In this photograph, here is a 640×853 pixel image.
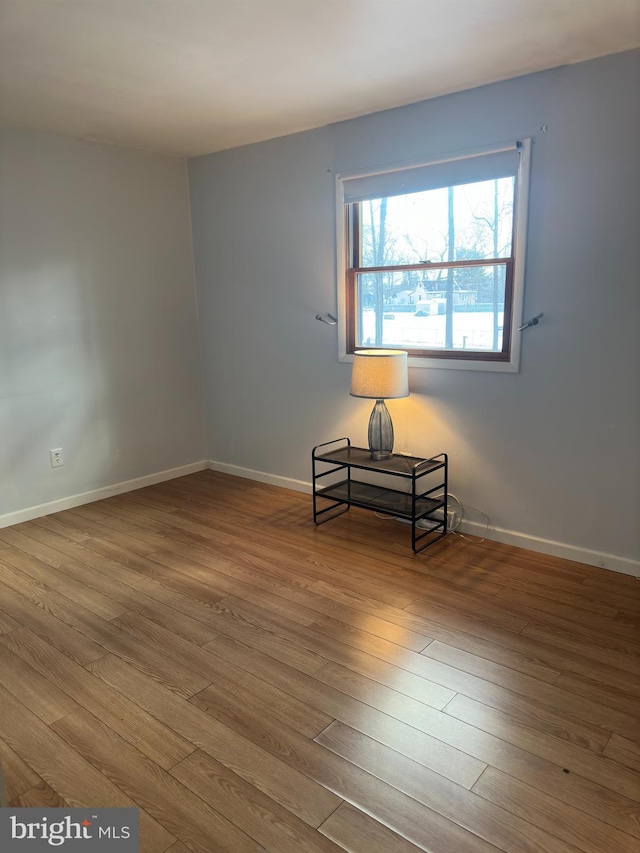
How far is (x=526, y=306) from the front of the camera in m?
2.91

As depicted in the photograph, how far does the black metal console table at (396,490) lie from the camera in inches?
123

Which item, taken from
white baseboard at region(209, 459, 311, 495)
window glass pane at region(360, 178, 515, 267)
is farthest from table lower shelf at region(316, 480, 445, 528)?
window glass pane at region(360, 178, 515, 267)

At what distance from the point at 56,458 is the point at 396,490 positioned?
2.29 meters

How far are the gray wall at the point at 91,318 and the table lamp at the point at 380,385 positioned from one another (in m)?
1.82

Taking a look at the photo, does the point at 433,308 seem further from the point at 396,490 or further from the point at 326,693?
the point at 326,693

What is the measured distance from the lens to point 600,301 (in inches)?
106

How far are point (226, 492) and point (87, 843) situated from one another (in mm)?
2792

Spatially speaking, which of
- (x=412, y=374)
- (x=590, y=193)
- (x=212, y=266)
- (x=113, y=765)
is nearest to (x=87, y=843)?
(x=113, y=765)

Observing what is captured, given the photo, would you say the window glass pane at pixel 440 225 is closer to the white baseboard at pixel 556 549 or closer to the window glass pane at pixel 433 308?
the window glass pane at pixel 433 308

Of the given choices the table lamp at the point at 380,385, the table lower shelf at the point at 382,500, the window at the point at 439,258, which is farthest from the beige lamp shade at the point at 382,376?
the table lower shelf at the point at 382,500

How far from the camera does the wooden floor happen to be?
153 cm

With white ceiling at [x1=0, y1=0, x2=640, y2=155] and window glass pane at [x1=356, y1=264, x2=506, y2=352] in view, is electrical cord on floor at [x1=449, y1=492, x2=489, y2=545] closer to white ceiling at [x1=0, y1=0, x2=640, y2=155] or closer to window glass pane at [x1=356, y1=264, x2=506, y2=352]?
window glass pane at [x1=356, y1=264, x2=506, y2=352]

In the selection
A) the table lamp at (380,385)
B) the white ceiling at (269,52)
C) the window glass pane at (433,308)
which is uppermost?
the white ceiling at (269,52)

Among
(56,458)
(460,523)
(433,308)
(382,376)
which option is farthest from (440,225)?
(56,458)
